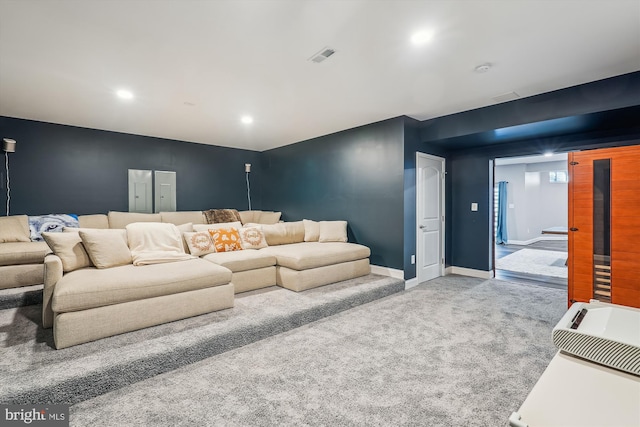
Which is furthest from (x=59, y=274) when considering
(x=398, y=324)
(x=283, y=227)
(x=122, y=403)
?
(x=398, y=324)

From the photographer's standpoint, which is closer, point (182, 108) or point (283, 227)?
point (182, 108)

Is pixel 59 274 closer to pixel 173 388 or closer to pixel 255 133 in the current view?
pixel 173 388

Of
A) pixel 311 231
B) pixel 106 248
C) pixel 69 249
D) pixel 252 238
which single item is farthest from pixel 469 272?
pixel 69 249

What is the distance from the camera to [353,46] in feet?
8.02

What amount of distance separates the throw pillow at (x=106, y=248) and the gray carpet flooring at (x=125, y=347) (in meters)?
0.70

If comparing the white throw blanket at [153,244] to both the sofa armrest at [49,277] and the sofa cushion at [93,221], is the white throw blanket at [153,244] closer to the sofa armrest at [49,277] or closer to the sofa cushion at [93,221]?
the sofa armrest at [49,277]

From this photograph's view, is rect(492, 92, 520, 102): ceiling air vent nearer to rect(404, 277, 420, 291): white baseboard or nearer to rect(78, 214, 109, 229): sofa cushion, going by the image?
rect(404, 277, 420, 291): white baseboard

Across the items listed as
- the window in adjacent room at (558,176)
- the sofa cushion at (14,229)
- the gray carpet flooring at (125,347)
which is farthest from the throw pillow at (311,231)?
the window in adjacent room at (558,176)

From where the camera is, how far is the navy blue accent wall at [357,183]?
4387 millimetres

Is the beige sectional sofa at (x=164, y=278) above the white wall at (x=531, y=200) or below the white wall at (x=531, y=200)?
below

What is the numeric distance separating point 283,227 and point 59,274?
9.17 feet

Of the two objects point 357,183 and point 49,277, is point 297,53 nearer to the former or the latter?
point 357,183

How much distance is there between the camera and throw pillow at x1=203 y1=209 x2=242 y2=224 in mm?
5672

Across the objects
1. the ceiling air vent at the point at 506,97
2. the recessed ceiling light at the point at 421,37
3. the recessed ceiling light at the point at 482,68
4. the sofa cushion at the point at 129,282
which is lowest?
the sofa cushion at the point at 129,282
